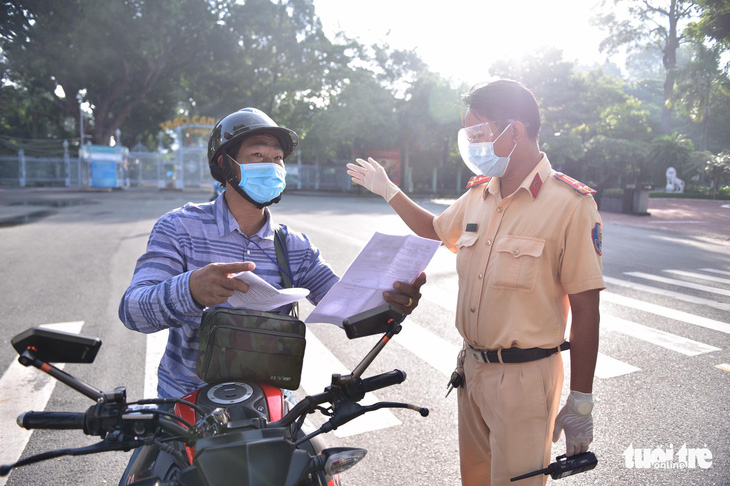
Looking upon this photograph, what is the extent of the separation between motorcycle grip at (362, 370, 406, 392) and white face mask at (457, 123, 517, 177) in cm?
116

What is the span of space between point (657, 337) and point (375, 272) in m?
5.04

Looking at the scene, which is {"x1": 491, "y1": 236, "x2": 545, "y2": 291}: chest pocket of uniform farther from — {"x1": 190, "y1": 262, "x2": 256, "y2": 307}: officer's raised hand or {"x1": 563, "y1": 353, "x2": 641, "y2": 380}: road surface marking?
{"x1": 563, "y1": 353, "x2": 641, "y2": 380}: road surface marking

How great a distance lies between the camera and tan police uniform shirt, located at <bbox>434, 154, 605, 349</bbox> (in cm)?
199

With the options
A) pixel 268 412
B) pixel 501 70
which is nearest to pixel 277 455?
pixel 268 412

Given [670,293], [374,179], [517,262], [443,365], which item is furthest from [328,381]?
[670,293]

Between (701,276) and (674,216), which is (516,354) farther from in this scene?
(674,216)

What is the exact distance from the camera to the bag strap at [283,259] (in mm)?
2234

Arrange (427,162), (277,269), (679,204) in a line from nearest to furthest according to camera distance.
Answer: (277,269), (679,204), (427,162)

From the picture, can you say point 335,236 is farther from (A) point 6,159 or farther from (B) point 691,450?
(A) point 6,159

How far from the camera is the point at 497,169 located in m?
2.30

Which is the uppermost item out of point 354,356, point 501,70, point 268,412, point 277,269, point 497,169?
point 501,70

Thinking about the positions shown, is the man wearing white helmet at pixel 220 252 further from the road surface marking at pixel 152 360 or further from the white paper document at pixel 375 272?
the road surface marking at pixel 152 360

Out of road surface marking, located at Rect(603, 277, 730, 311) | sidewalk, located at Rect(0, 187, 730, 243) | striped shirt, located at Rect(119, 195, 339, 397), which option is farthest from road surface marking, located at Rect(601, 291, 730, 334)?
sidewalk, located at Rect(0, 187, 730, 243)

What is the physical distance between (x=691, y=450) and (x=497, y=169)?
2614 mm
